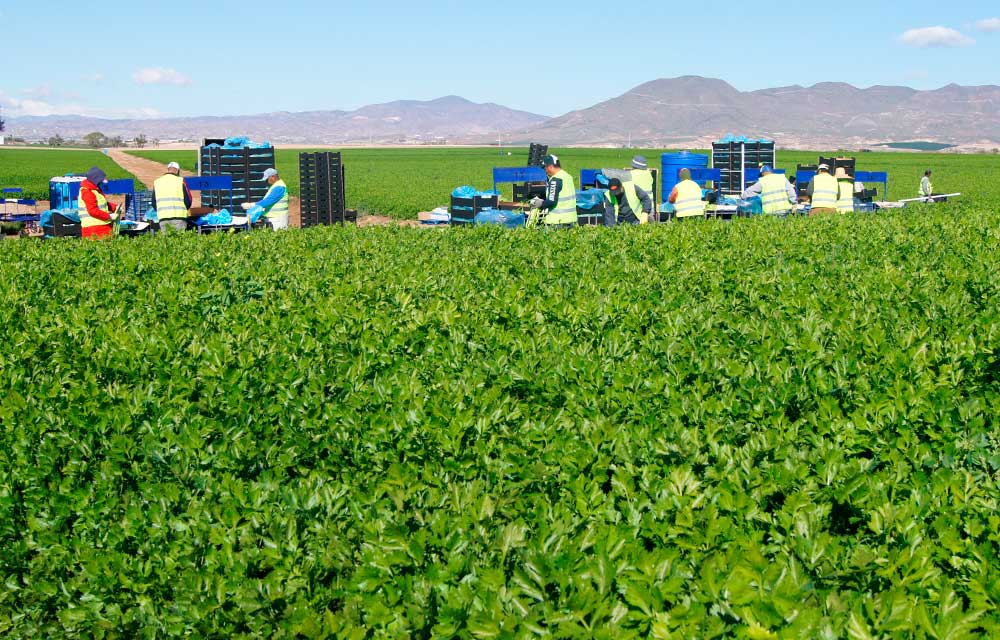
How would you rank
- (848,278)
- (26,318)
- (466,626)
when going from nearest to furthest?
(466,626) → (26,318) → (848,278)

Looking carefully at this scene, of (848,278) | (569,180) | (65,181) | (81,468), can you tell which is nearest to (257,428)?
(81,468)

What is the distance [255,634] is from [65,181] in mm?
17487

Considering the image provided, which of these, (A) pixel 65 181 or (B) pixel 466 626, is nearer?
(B) pixel 466 626

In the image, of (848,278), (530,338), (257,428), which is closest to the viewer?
(257,428)

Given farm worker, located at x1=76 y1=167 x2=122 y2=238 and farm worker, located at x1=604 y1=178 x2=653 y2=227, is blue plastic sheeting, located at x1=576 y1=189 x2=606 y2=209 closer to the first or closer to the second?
farm worker, located at x1=604 y1=178 x2=653 y2=227

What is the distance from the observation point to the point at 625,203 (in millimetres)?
16812

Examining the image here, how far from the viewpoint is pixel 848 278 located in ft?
26.6

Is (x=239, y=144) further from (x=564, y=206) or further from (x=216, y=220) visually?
(x=564, y=206)

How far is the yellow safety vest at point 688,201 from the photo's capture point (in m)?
16.2

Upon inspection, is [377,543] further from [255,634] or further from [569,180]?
[569,180]

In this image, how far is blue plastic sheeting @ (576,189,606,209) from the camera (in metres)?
17.6

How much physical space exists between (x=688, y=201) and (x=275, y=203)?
22.8ft

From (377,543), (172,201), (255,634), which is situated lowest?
(255,634)

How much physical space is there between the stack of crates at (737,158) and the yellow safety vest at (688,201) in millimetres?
7933
